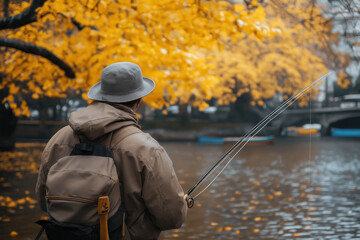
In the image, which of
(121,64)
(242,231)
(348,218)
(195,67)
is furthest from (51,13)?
(348,218)

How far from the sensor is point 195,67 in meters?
8.45

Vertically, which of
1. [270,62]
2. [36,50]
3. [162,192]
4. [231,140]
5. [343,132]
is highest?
[270,62]

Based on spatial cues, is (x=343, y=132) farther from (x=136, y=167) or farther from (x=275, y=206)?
(x=136, y=167)

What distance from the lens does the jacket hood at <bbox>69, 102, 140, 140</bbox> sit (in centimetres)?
237

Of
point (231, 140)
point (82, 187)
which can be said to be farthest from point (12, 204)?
point (231, 140)

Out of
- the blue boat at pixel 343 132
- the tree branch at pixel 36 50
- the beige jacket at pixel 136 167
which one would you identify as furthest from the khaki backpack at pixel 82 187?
the blue boat at pixel 343 132

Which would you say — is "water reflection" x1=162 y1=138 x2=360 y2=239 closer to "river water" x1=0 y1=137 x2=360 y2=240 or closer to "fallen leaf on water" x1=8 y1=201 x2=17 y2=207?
"river water" x1=0 y1=137 x2=360 y2=240

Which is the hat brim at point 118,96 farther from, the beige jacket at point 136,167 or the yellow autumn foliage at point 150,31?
the yellow autumn foliage at point 150,31

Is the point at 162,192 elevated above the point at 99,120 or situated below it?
below

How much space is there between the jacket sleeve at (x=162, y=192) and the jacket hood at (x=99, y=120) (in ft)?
0.73

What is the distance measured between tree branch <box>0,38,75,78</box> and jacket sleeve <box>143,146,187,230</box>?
5449mm

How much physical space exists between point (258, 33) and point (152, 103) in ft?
7.46

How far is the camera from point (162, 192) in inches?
95.3

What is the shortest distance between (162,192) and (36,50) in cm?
580
